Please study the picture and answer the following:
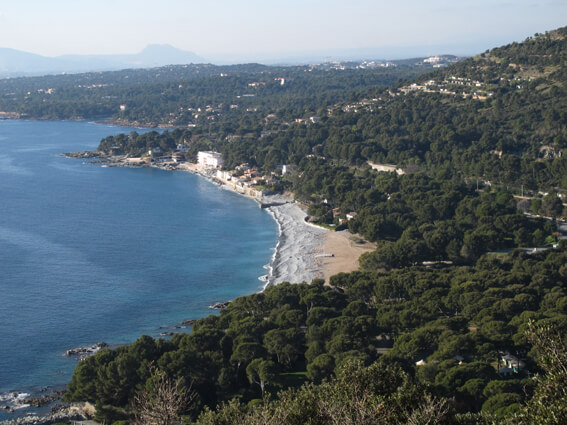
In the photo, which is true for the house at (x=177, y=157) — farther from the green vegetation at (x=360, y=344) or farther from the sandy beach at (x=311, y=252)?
the green vegetation at (x=360, y=344)

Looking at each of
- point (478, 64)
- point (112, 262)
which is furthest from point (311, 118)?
point (112, 262)

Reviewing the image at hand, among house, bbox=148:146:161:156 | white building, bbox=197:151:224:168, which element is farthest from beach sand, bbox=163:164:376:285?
house, bbox=148:146:161:156

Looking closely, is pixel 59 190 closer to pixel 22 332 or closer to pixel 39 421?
pixel 22 332

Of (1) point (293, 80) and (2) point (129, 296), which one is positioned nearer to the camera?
(2) point (129, 296)

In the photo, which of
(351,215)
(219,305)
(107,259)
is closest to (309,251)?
(351,215)

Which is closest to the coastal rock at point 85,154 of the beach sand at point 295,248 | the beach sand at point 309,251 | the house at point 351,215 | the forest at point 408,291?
the forest at point 408,291

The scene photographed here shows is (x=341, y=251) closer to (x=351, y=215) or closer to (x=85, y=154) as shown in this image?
(x=351, y=215)
